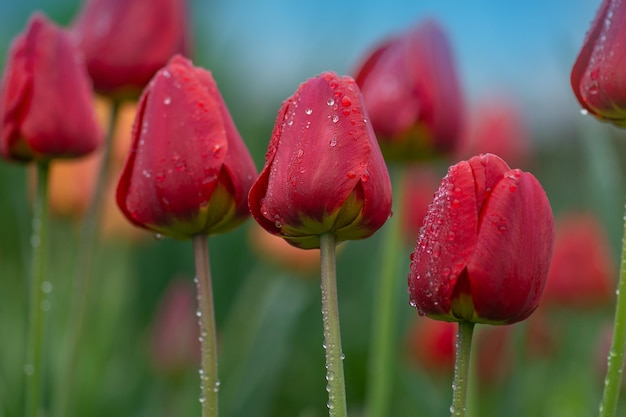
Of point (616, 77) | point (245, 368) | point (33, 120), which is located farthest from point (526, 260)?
point (245, 368)

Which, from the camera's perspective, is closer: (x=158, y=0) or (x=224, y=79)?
(x=158, y=0)

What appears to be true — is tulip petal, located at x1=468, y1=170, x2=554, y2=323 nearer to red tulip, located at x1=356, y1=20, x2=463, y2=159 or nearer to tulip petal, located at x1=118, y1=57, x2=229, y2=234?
tulip petal, located at x1=118, y1=57, x2=229, y2=234

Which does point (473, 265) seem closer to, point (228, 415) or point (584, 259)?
point (228, 415)

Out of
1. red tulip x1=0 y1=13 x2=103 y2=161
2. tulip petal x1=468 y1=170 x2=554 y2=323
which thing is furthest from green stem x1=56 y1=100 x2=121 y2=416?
tulip petal x1=468 y1=170 x2=554 y2=323

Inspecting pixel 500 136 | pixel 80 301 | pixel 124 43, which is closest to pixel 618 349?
pixel 80 301

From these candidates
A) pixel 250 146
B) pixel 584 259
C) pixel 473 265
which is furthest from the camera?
pixel 250 146

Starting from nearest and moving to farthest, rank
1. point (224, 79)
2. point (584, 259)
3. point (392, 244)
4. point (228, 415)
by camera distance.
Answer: point (392, 244) < point (228, 415) < point (584, 259) < point (224, 79)

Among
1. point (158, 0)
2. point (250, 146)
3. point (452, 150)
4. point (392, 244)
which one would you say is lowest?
point (250, 146)
